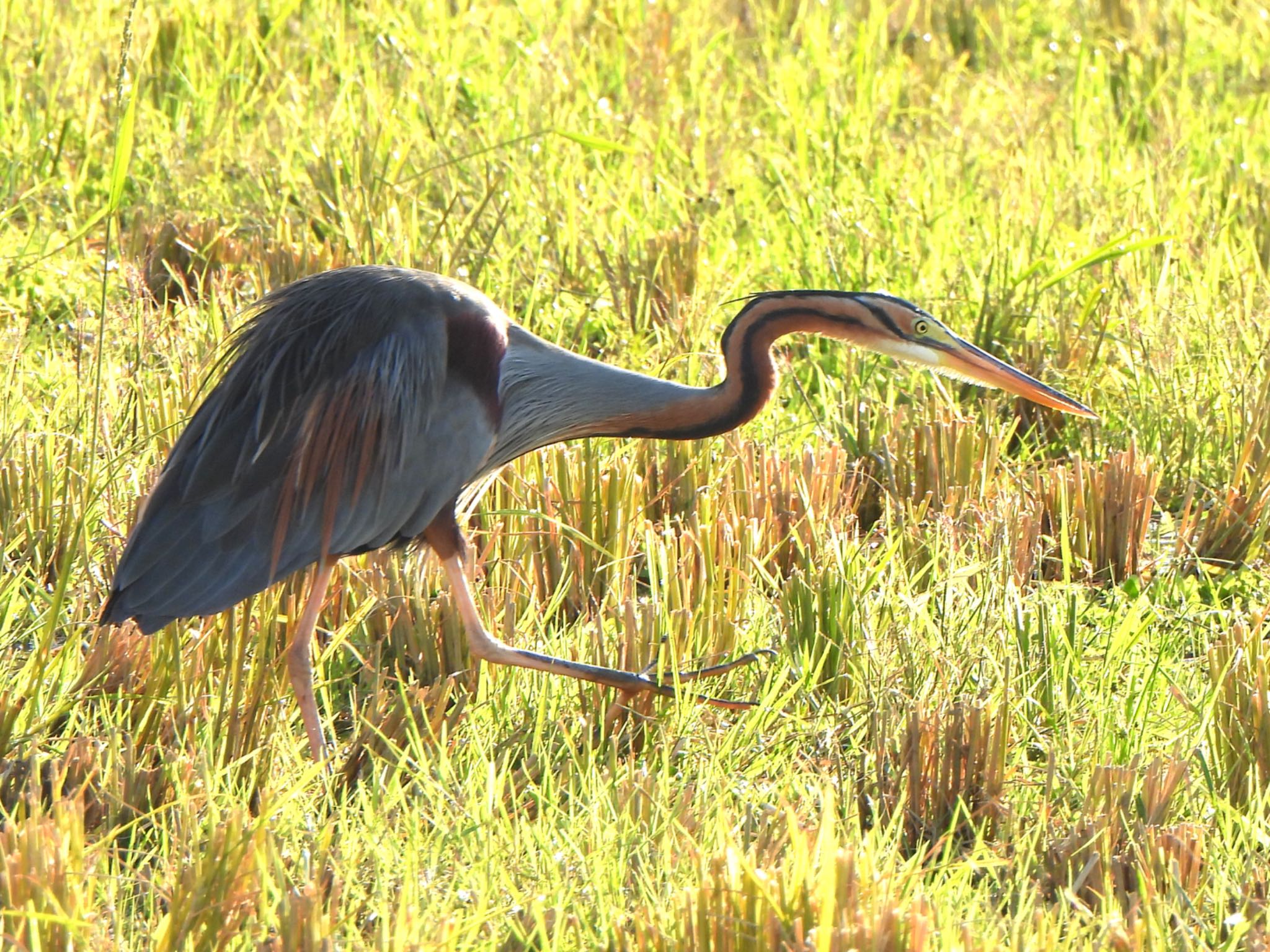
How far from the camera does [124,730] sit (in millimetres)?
3059

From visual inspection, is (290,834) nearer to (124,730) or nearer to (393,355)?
(124,730)

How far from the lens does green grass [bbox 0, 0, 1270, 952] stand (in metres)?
2.59

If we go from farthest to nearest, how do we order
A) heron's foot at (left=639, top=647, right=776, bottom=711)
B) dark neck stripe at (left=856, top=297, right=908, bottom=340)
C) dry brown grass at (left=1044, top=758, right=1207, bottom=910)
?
1. dark neck stripe at (left=856, top=297, right=908, bottom=340)
2. heron's foot at (left=639, top=647, right=776, bottom=711)
3. dry brown grass at (left=1044, top=758, right=1207, bottom=910)

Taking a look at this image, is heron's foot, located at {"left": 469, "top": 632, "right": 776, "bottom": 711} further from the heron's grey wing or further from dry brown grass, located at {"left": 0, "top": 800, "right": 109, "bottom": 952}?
dry brown grass, located at {"left": 0, "top": 800, "right": 109, "bottom": 952}

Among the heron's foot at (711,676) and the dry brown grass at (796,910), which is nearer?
the dry brown grass at (796,910)

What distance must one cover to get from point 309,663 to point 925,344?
151 cm

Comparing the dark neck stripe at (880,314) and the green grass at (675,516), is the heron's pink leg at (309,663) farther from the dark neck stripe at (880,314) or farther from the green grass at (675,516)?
the dark neck stripe at (880,314)

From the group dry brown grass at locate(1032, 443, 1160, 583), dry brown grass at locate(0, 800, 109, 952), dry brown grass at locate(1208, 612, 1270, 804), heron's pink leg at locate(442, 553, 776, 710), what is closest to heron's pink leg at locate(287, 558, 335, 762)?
heron's pink leg at locate(442, 553, 776, 710)

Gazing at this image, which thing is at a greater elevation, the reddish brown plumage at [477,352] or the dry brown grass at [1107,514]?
the reddish brown plumage at [477,352]

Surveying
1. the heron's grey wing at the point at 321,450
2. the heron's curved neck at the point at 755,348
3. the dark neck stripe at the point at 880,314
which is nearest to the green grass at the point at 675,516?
the heron's grey wing at the point at 321,450

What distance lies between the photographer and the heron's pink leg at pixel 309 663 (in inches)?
125

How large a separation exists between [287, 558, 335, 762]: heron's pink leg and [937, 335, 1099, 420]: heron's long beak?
1428mm

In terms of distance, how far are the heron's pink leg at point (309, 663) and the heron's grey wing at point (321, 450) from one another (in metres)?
0.06

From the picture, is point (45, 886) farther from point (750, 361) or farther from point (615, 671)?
point (750, 361)
